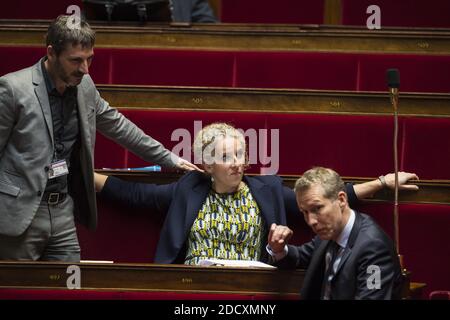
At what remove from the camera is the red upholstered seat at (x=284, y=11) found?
1.61m

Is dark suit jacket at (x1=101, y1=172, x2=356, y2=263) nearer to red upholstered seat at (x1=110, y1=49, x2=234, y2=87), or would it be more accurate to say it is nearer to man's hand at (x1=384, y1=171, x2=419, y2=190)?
man's hand at (x1=384, y1=171, x2=419, y2=190)

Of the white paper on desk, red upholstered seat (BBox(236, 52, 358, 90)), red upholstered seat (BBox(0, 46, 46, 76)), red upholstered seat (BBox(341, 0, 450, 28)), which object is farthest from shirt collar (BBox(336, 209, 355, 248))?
red upholstered seat (BBox(341, 0, 450, 28))

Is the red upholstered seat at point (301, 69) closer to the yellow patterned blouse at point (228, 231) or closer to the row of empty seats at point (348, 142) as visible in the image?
the row of empty seats at point (348, 142)

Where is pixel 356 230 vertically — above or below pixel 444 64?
below

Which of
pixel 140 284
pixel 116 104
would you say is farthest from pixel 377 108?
pixel 140 284

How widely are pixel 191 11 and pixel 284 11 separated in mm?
206

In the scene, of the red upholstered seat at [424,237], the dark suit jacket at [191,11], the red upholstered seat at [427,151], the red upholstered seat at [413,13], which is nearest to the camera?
the red upholstered seat at [424,237]

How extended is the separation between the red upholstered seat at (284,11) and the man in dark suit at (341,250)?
836mm

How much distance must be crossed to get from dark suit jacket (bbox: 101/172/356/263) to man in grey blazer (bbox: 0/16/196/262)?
8 centimetres

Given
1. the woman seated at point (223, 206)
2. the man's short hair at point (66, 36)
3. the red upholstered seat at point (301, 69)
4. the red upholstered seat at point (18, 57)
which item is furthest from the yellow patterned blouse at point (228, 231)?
the red upholstered seat at point (18, 57)

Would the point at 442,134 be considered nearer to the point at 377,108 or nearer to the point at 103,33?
the point at 377,108

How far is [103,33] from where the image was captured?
1.32 meters
